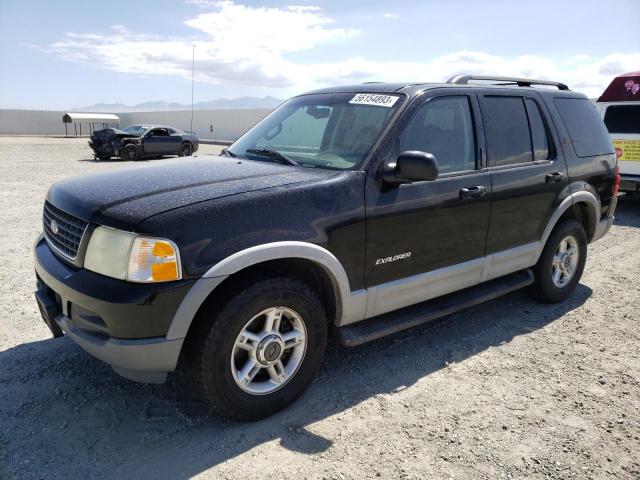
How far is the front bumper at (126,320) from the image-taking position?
2.49 meters

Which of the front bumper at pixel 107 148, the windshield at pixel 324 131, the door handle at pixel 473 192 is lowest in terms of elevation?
the front bumper at pixel 107 148

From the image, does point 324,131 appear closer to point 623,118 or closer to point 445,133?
point 445,133

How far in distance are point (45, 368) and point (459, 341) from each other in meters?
3.06

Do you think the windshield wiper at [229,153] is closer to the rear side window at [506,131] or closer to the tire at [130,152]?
the rear side window at [506,131]

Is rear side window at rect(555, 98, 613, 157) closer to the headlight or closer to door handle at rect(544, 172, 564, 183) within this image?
door handle at rect(544, 172, 564, 183)

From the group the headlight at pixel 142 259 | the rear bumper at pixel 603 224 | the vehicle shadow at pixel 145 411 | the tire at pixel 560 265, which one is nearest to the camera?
the headlight at pixel 142 259

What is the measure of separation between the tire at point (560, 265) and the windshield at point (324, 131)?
2289mm

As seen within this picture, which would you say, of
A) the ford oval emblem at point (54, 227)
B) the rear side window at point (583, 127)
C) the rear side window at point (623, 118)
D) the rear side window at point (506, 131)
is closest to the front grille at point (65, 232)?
the ford oval emblem at point (54, 227)

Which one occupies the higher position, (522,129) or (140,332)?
(522,129)

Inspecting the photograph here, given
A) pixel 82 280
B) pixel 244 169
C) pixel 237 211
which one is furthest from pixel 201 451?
pixel 244 169

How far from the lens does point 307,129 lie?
3850 mm

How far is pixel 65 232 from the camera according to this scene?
2936mm

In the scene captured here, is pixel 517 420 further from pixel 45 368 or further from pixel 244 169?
pixel 45 368

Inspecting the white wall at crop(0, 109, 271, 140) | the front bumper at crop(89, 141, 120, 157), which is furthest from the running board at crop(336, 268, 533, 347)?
the white wall at crop(0, 109, 271, 140)
